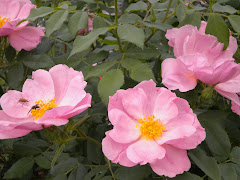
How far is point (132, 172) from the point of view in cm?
81

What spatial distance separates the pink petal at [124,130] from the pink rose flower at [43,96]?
93mm

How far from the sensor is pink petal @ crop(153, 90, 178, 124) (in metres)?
0.75

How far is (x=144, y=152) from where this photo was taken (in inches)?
28.9

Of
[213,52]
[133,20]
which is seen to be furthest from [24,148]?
[213,52]

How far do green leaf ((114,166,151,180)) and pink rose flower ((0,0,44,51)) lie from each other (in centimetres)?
56

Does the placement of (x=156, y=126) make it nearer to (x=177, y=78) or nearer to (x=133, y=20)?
(x=177, y=78)

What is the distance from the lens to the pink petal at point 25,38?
3.48ft

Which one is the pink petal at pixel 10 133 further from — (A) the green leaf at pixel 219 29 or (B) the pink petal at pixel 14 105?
(A) the green leaf at pixel 219 29

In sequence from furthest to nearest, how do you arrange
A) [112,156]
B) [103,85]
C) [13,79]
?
[13,79]
[103,85]
[112,156]

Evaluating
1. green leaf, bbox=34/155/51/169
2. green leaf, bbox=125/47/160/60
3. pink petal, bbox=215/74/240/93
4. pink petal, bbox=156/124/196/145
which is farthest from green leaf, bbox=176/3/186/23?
green leaf, bbox=34/155/51/169

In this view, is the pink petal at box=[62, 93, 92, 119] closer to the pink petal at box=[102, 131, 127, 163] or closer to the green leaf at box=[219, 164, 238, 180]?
the pink petal at box=[102, 131, 127, 163]

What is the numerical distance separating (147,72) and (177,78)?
86 millimetres

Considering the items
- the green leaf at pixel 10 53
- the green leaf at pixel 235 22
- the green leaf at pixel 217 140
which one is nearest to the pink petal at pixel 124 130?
the green leaf at pixel 217 140

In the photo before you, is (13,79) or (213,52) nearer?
(213,52)
